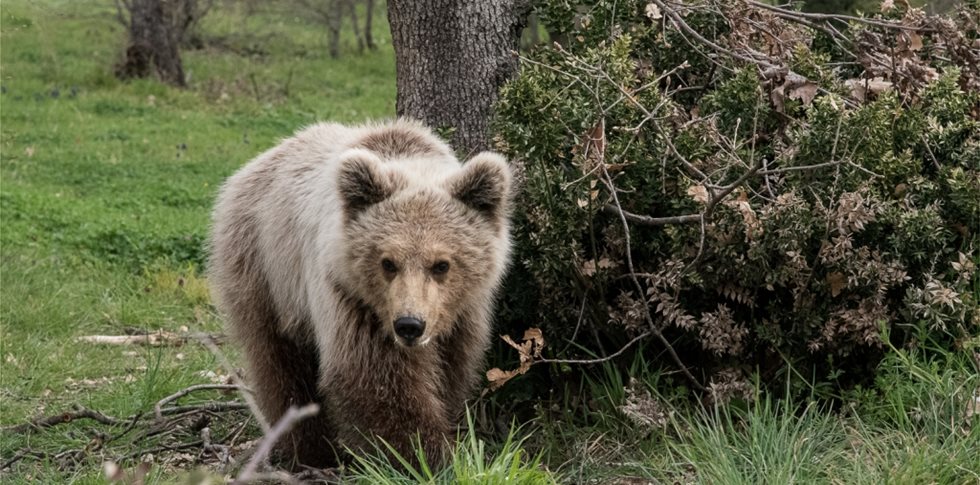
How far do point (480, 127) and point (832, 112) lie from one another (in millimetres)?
1974

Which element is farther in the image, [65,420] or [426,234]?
[65,420]

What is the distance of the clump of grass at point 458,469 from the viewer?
13.8ft

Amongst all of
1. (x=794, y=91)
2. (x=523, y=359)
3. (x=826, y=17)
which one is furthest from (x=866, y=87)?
(x=523, y=359)

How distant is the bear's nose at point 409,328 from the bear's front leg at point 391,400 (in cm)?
42

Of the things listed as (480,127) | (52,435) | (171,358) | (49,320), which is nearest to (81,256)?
(49,320)

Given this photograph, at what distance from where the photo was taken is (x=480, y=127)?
6.12 m

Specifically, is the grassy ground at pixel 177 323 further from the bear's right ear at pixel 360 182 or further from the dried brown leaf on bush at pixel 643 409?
the bear's right ear at pixel 360 182

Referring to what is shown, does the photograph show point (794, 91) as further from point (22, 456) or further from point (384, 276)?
point (22, 456)

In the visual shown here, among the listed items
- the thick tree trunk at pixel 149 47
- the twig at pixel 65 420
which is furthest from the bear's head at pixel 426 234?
the thick tree trunk at pixel 149 47

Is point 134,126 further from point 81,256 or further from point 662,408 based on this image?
point 662,408

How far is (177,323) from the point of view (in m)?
8.32

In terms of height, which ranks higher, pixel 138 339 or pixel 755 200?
pixel 755 200

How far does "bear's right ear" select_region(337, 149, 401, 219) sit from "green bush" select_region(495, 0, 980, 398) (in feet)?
2.48

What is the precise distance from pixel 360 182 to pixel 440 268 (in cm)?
47
